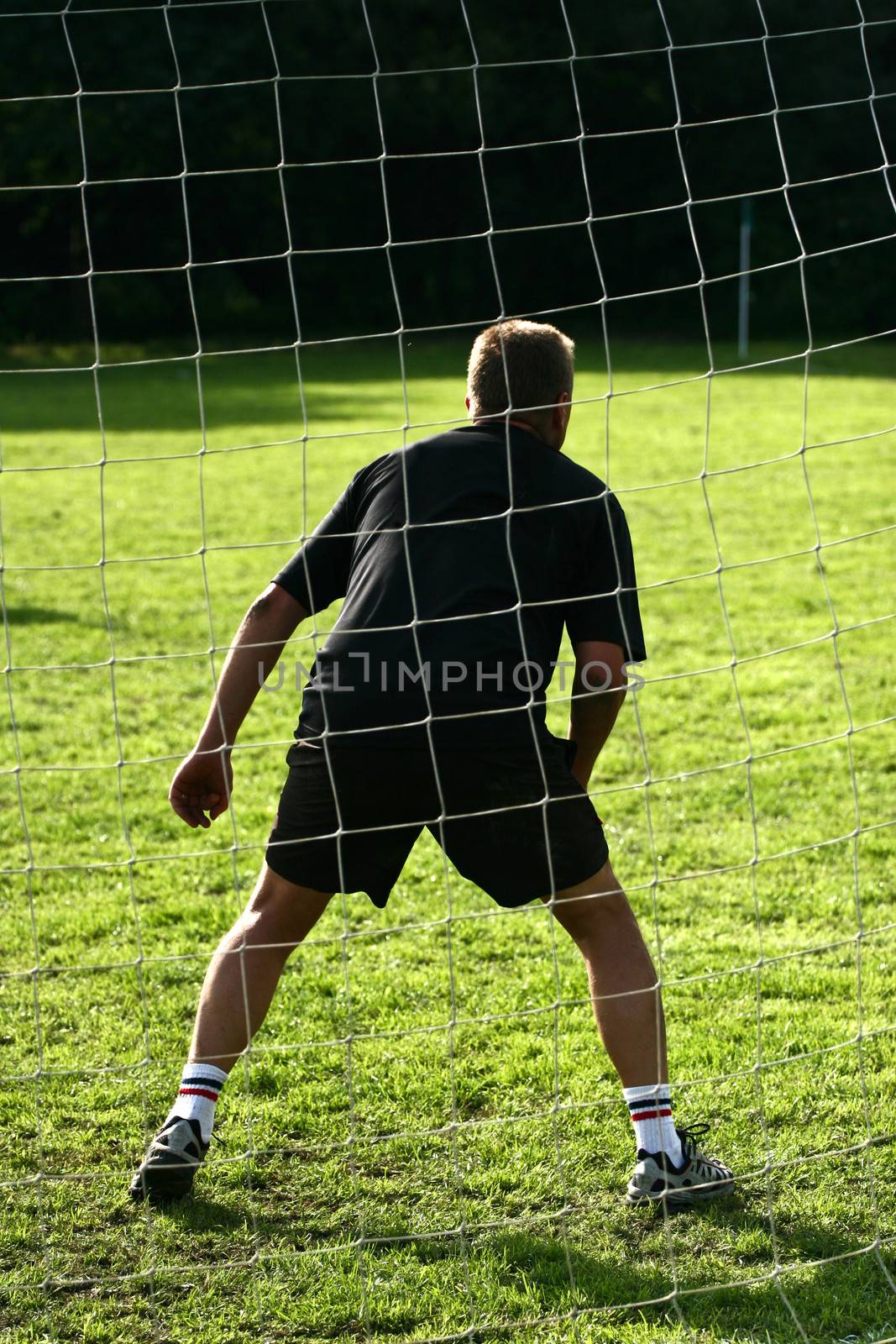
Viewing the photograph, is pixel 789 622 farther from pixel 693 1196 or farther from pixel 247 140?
pixel 247 140

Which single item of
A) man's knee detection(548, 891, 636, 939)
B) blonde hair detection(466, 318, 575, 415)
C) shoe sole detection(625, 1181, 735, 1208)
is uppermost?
blonde hair detection(466, 318, 575, 415)

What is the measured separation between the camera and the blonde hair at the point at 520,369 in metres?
2.81

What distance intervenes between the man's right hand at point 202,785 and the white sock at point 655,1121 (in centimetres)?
100

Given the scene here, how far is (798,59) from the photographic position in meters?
28.0

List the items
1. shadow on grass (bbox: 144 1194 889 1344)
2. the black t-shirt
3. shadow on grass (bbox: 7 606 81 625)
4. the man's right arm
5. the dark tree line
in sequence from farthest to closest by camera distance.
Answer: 1. the dark tree line
2. shadow on grass (bbox: 7 606 81 625)
3. the man's right arm
4. the black t-shirt
5. shadow on grass (bbox: 144 1194 889 1344)

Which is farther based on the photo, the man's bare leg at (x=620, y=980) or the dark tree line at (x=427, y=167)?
the dark tree line at (x=427, y=167)

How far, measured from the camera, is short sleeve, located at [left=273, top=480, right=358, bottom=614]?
9.55ft

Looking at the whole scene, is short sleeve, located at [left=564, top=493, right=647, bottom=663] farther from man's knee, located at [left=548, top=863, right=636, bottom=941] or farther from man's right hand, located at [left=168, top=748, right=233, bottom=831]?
man's right hand, located at [left=168, top=748, right=233, bottom=831]

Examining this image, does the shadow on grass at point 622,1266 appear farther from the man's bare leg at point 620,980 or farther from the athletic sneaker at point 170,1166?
the man's bare leg at point 620,980

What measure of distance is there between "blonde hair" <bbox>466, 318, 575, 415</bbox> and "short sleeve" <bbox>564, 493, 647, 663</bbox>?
10.0 inches

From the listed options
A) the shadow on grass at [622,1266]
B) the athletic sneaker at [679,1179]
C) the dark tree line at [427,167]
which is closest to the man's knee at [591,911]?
the athletic sneaker at [679,1179]

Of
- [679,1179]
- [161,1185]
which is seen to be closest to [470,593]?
[679,1179]

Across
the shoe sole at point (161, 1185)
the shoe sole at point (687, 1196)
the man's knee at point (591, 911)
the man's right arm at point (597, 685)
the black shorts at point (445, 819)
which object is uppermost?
the man's right arm at point (597, 685)

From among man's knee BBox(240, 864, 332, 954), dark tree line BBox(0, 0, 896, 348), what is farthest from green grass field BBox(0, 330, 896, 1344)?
dark tree line BBox(0, 0, 896, 348)
